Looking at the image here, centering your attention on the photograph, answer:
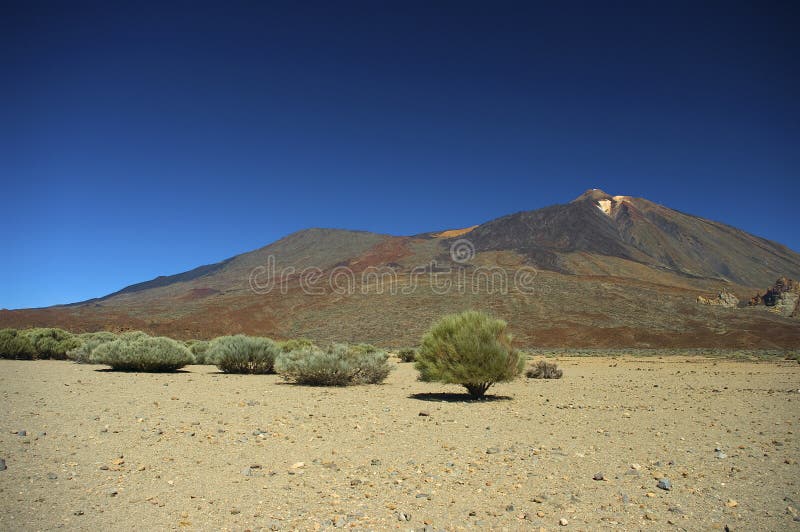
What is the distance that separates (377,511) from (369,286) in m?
69.8

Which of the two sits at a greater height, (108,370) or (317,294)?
(317,294)

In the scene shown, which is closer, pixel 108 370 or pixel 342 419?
pixel 342 419

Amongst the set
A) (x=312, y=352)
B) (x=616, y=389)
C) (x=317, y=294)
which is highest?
(x=317, y=294)

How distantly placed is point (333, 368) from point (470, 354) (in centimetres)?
425

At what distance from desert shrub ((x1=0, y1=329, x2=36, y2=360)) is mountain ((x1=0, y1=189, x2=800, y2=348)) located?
2820 cm

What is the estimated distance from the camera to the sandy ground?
4.31 meters

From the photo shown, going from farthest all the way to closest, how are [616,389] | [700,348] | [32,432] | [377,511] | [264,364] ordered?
[700,348] < [264,364] < [616,389] < [32,432] < [377,511]

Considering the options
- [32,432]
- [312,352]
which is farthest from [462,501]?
[312,352]

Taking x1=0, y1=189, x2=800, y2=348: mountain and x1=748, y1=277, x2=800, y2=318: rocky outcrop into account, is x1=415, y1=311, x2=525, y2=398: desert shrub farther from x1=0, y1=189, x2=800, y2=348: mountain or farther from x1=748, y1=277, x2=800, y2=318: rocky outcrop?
x1=748, y1=277, x2=800, y2=318: rocky outcrop

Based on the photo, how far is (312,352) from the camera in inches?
596

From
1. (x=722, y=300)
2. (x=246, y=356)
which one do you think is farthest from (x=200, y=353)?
(x=722, y=300)

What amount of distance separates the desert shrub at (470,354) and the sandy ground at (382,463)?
109 centimetres

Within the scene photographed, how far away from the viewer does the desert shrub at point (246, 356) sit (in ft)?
56.6

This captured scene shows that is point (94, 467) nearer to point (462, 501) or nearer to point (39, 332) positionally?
point (462, 501)
